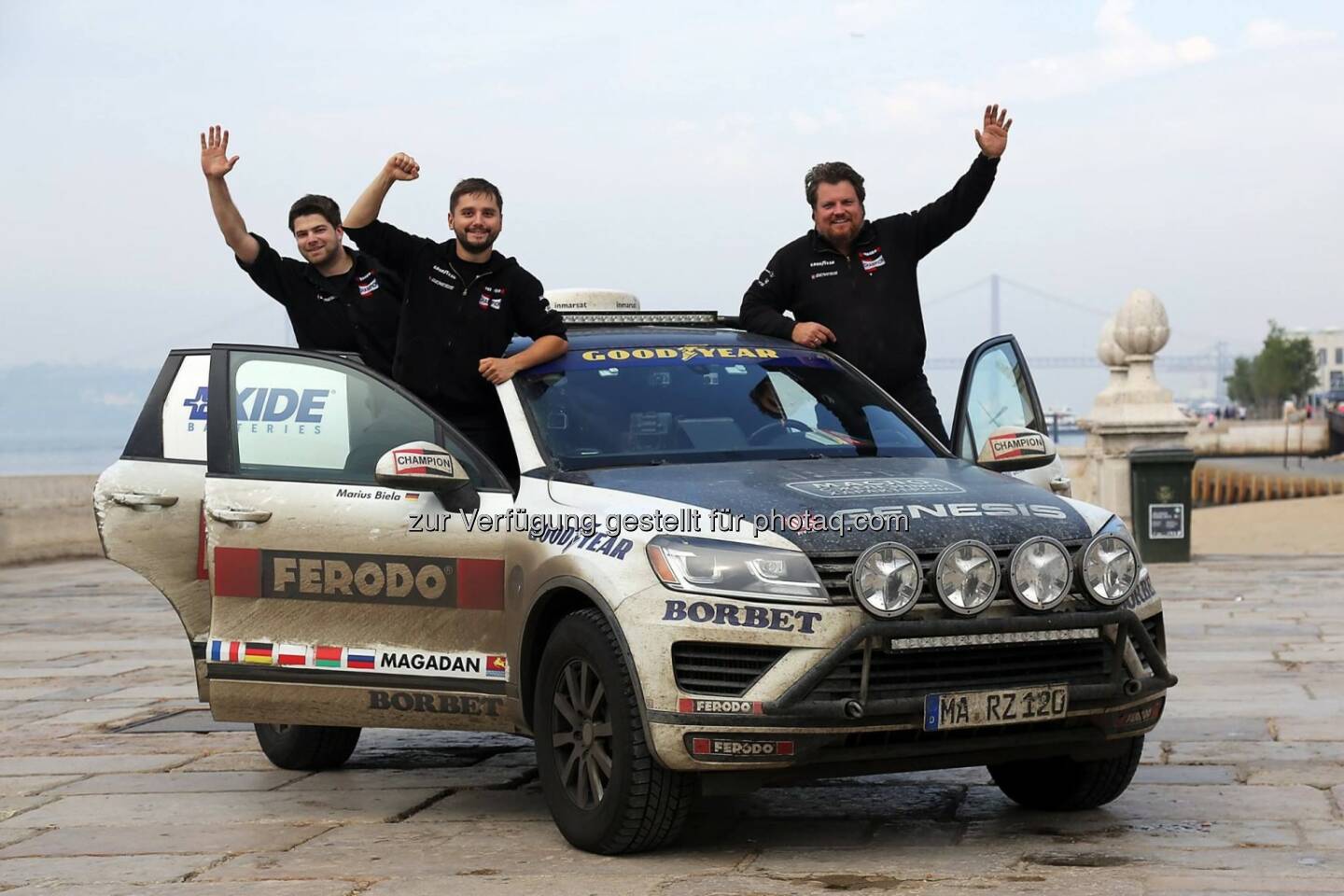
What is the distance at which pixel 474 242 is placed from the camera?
7070mm

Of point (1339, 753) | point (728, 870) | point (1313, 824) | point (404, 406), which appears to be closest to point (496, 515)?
point (404, 406)

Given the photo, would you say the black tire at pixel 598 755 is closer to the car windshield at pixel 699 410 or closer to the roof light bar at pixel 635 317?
the car windshield at pixel 699 410

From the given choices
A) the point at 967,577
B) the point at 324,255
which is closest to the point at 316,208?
the point at 324,255

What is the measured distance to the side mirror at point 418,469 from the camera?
6242 mm

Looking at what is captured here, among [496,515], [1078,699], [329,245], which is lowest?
[1078,699]

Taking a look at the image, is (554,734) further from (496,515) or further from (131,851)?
(131,851)

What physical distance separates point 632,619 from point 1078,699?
131cm

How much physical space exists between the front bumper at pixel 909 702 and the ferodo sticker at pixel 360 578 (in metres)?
1.10

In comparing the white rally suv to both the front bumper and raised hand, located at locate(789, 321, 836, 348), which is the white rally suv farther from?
raised hand, located at locate(789, 321, 836, 348)

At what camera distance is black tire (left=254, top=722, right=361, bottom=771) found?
772 cm

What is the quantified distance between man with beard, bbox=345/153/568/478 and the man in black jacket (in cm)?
113

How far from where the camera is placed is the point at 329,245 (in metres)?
7.87

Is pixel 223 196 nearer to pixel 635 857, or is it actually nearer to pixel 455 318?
pixel 455 318

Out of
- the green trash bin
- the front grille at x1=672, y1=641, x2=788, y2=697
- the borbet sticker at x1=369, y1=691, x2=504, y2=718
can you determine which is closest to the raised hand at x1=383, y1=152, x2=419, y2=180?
the borbet sticker at x1=369, y1=691, x2=504, y2=718
